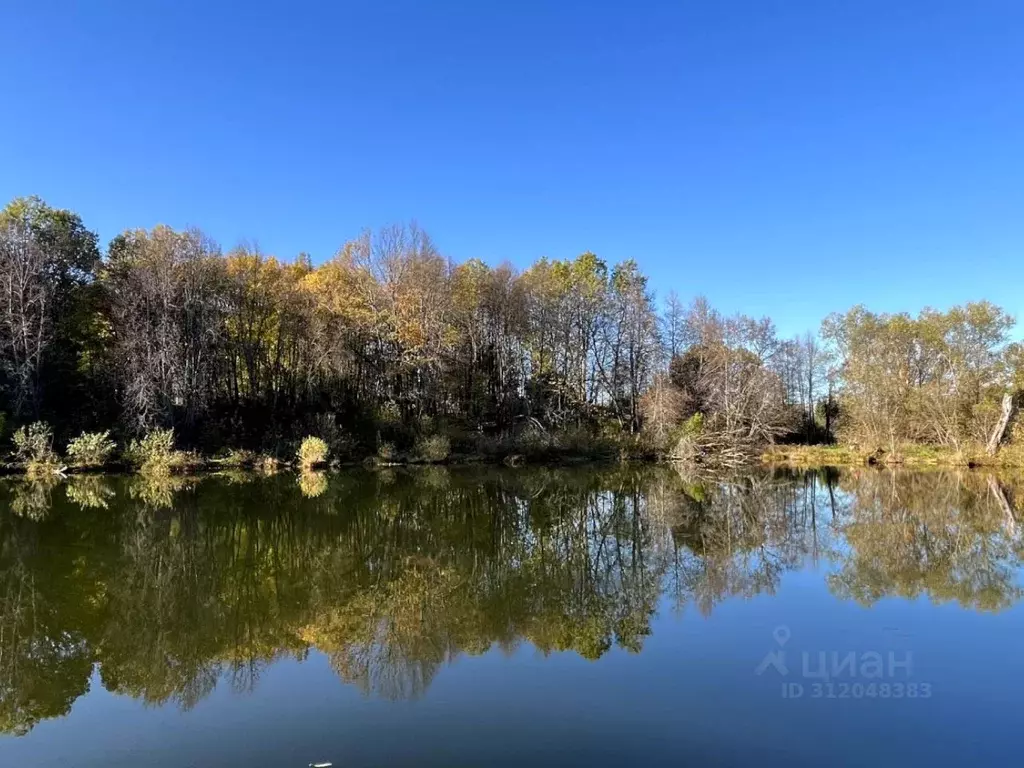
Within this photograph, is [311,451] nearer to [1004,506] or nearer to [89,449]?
[89,449]

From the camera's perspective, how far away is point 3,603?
8242 millimetres

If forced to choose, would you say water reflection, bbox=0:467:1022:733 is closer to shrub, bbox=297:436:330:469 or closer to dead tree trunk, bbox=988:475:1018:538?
dead tree trunk, bbox=988:475:1018:538

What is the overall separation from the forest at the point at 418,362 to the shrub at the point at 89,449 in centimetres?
10

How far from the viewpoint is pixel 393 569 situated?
33.0 ft

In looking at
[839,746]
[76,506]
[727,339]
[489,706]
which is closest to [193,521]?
[76,506]

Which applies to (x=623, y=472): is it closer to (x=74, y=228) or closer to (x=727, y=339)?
(x=727, y=339)

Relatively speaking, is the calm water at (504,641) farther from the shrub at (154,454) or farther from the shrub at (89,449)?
the shrub at (89,449)

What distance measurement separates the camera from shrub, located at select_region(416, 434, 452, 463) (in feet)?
93.2

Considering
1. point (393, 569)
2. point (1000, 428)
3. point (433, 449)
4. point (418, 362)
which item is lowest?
point (393, 569)

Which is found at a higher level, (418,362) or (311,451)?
(418,362)

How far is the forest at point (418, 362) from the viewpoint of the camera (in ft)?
85.0

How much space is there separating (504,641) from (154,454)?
21037mm

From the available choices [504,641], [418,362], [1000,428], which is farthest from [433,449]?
[1000,428]

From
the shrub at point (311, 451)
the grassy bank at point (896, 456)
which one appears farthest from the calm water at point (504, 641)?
the grassy bank at point (896, 456)
